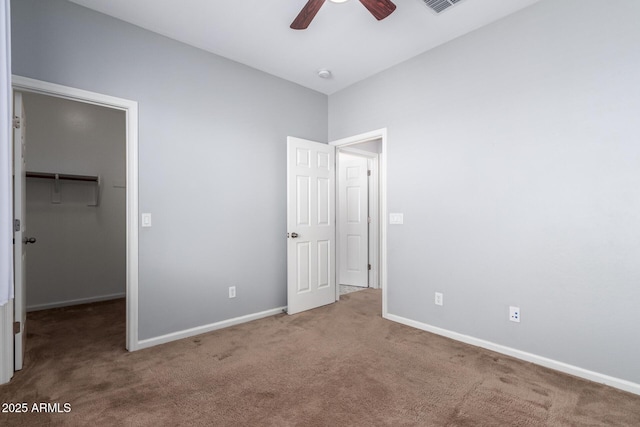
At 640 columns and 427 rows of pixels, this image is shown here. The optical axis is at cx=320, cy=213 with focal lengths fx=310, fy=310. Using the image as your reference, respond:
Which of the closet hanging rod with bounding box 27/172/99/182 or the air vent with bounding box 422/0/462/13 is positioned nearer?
the air vent with bounding box 422/0/462/13

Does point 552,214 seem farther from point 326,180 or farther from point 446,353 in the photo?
point 326,180

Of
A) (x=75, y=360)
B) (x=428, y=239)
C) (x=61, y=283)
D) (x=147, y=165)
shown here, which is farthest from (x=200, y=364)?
(x=61, y=283)

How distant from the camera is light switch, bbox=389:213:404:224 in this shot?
340 centimetres

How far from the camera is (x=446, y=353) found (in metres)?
2.64

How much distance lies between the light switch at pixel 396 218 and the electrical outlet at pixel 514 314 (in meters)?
1.28

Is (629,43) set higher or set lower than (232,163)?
higher

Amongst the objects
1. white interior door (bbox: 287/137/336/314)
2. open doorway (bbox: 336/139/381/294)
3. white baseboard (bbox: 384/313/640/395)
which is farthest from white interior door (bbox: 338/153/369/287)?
white baseboard (bbox: 384/313/640/395)

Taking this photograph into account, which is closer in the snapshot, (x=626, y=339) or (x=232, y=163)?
(x=626, y=339)

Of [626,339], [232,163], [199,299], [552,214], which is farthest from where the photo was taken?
[232,163]

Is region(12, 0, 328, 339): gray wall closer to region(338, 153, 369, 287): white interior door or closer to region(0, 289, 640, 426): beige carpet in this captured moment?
region(0, 289, 640, 426): beige carpet

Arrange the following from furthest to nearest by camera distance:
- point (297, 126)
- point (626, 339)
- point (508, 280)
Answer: point (297, 126)
point (508, 280)
point (626, 339)

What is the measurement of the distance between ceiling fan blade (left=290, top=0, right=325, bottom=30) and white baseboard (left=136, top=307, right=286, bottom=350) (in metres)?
2.84

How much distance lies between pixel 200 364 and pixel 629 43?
3851mm

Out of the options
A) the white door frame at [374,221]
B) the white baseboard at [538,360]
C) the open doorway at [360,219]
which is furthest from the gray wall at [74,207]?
the white baseboard at [538,360]
